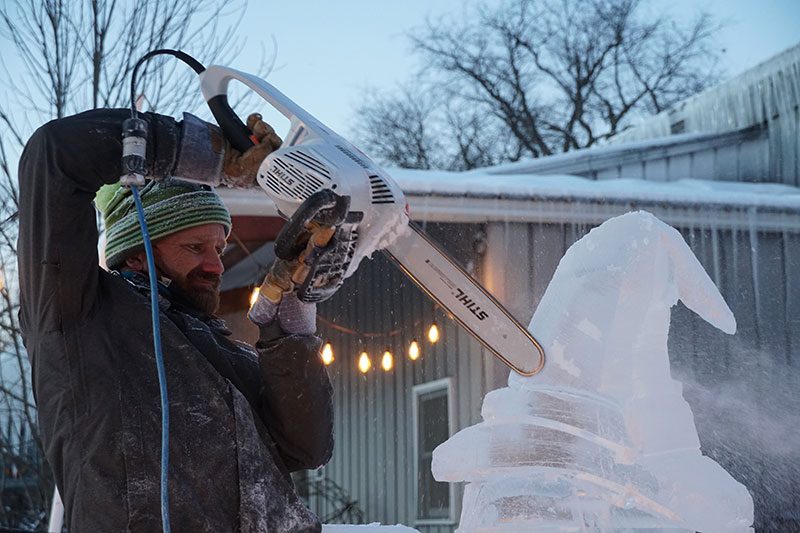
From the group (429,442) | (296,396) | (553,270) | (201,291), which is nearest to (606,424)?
(296,396)

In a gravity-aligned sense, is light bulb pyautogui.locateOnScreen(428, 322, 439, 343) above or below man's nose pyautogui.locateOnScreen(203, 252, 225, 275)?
below

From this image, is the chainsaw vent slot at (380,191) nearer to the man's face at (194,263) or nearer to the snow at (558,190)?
the man's face at (194,263)

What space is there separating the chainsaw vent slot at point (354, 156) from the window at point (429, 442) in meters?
5.68

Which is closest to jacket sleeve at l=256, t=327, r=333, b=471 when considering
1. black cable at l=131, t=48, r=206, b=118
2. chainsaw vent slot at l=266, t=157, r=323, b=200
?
chainsaw vent slot at l=266, t=157, r=323, b=200

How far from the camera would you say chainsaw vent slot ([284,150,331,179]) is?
173cm

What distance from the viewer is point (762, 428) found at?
5344mm

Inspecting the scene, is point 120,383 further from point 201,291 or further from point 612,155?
point 612,155

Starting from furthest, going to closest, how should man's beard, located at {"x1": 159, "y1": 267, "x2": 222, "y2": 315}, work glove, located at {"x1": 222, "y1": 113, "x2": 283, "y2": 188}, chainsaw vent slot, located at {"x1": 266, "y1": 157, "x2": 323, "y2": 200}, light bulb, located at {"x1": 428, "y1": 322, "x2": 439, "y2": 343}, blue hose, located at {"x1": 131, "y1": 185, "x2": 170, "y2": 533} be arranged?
light bulb, located at {"x1": 428, "y1": 322, "x2": 439, "y2": 343} < man's beard, located at {"x1": 159, "y1": 267, "x2": 222, "y2": 315} < work glove, located at {"x1": 222, "y1": 113, "x2": 283, "y2": 188} < chainsaw vent slot, located at {"x1": 266, "y1": 157, "x2": 323, "y2": 200} < blue hose, located at {"x1": 131, "y1": 185, "x2": 170, "y2": 533}

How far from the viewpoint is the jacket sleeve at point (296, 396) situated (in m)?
1.87

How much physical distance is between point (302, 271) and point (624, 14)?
70.9 feet

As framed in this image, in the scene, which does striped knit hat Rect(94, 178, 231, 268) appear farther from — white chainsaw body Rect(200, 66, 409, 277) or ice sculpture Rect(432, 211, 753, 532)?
ice sculpture Rect(432, 211, 753, 532)

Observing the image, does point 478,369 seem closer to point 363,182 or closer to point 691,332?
point 691,332

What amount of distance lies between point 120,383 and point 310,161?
54cm

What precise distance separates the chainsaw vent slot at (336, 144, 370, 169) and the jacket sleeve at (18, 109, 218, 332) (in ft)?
1.09
